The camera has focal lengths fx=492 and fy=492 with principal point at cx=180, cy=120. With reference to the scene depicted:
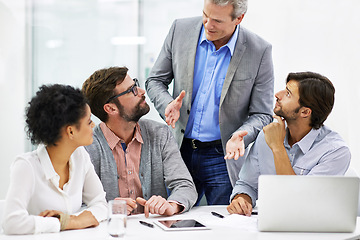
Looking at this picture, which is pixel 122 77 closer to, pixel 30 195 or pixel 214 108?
pixel 214 108

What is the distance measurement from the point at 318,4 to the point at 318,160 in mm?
2237

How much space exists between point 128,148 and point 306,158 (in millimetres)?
869

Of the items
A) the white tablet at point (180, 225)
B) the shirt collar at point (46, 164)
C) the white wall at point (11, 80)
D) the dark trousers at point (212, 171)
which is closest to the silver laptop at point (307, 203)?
the white tablet at point (180, 225)

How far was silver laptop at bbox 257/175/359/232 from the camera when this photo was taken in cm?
181

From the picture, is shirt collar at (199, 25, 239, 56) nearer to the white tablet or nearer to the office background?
the white tablet

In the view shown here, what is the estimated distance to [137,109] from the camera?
2486 millimetres

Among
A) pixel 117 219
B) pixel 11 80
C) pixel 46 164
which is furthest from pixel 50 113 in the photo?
pixel 11 80

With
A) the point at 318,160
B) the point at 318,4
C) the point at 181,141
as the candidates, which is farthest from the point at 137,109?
the point at 318,4

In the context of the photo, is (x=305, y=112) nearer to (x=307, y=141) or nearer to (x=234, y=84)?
(x=307, y=141)

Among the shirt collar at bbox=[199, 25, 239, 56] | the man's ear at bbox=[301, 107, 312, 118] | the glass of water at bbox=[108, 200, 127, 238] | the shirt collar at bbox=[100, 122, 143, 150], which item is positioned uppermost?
the shirt collar at bbox=[199, 25, 239, 56]

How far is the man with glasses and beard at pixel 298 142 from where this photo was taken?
2.33m

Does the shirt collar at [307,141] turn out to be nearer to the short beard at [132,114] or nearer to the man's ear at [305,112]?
the man's ear at [305,112]

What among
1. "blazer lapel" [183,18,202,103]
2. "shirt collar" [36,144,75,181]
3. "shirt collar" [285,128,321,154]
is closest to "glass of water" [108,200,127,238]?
"shirt collar" [36,144,75,181]

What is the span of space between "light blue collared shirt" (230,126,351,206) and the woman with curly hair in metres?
0.76
